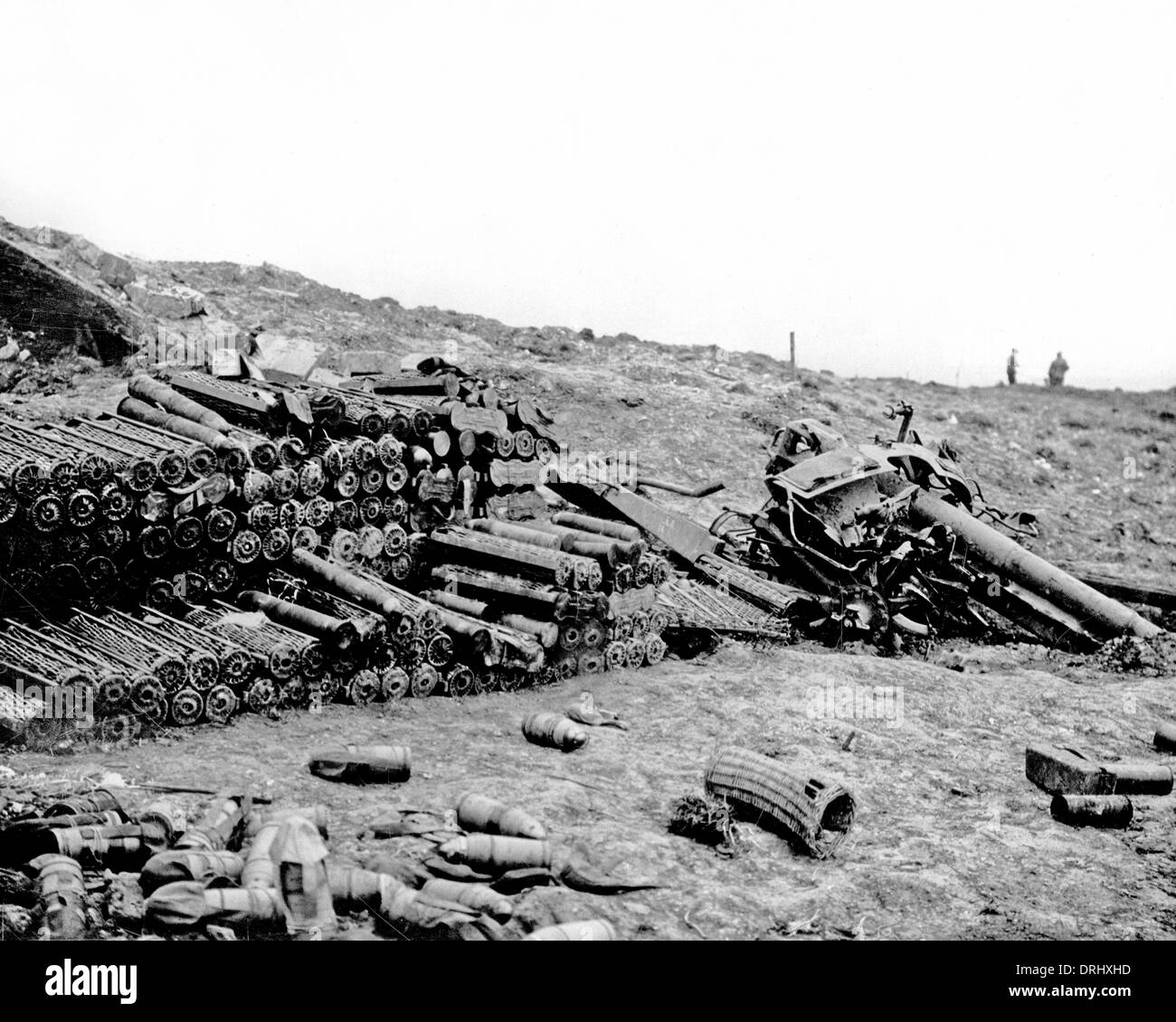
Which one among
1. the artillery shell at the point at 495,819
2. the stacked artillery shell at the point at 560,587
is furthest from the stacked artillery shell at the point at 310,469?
the artillery shell at the point at 495,819

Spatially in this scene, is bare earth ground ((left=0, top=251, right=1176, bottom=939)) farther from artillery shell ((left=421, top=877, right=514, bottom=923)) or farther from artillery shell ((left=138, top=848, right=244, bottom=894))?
artillery shell ((left=138, top=848, right=244, bottom=894))

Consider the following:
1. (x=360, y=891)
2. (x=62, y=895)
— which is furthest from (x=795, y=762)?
(x=62, y=895)

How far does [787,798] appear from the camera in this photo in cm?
635

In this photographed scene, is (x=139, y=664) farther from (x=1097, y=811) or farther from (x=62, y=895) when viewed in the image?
(x=1097, y=811)

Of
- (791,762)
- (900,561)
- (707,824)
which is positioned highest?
(900,561)

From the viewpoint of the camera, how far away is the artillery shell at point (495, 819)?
5711 millimetres

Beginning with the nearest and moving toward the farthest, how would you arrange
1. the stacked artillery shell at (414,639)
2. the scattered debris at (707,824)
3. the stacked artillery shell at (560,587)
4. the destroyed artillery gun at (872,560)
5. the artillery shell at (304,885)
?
the artillery shell at (304,885) → the scattered debris at (707,824) → the stacked artillery shell at (414,639) → the stacked artillery shell at (560,587) → the destroyed artillery gun at (872,560)

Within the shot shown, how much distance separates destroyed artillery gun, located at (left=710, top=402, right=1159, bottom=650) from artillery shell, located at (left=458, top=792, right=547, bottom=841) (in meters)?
6.59

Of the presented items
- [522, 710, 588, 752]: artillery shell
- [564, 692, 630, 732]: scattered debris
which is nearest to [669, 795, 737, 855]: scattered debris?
[522, 710, 588, 752]: artillery shell

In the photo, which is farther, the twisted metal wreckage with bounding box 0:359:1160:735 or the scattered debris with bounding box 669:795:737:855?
the twisted metal wreckage with bounding box 0:359:1160:735

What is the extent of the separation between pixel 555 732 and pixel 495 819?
2092mm

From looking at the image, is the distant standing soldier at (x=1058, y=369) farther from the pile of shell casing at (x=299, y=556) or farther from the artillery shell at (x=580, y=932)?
the artillery shell at (x=580, y=932)

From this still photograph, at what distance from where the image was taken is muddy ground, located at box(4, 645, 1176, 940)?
5406 mm

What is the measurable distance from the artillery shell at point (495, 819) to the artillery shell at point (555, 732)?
1.82 m
